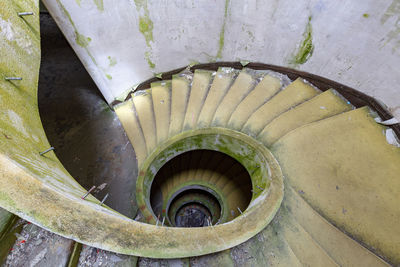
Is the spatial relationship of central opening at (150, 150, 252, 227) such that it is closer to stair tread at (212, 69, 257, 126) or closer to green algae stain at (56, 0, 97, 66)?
stair tread at (212, 69, 257, 126)

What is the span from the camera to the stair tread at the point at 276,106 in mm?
3301

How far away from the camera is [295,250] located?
212cm

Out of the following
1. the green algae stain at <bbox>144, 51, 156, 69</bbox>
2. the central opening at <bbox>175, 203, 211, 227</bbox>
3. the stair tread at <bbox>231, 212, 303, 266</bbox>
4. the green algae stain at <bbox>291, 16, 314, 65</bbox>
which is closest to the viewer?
the stair tread at <bbox>231, 212, 303, 266</bbox>

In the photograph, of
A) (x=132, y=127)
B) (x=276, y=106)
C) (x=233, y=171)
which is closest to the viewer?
(x=276, y=106)

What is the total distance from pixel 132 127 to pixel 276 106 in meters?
2.98

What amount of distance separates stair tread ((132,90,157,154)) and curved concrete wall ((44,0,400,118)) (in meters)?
0.40

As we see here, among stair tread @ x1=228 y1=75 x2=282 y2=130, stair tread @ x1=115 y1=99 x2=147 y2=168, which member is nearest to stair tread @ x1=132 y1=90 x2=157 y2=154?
stair tread @ x1=115 y1=99 x2=147 y2=168

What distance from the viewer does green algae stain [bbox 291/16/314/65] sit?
304 centimetres

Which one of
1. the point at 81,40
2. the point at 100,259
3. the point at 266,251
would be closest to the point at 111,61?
the point at 81,40

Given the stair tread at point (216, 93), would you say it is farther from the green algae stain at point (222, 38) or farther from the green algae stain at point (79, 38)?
the green algae stain at point (79, 38)

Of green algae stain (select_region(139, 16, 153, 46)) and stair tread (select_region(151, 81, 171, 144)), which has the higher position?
green algae stain (select_region(139, 16, 153, 46))

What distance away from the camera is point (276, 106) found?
3336 millimetres

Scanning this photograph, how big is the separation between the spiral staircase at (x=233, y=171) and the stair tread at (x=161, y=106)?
0.02 metres

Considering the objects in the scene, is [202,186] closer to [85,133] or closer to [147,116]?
[147,116]
